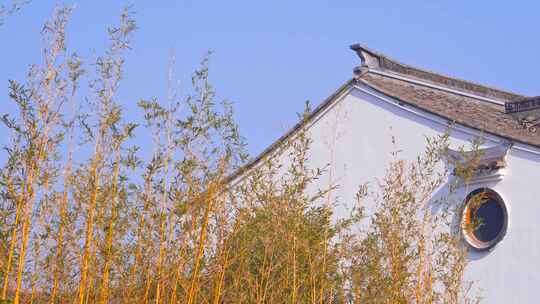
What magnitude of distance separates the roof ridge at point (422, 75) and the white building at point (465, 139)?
1 centimetres

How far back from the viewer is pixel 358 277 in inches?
186

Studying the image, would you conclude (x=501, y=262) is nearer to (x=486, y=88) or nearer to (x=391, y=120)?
(x=391, y=120)

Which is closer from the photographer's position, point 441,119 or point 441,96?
point 441,119

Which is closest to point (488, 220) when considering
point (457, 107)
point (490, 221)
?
point (490, 221)

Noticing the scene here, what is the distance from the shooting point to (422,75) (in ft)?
37.6

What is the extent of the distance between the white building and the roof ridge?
0.01 metres

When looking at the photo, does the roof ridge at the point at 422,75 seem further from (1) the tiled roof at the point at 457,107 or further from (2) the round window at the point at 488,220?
(2) the round window at the point at 488,220

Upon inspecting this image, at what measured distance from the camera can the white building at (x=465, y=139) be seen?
329 inches

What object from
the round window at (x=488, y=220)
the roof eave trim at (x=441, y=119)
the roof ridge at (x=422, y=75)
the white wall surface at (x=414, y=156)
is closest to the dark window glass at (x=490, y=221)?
the round window at (x=488, y=220)

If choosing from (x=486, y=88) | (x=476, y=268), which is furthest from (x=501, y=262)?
(x=486, y=88)

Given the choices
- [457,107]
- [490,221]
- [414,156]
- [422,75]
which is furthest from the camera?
[422,75]

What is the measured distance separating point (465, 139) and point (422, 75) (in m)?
2.63

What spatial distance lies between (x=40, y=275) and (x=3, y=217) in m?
0.33

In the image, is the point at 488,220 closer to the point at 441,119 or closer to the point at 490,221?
the point at 490,221
